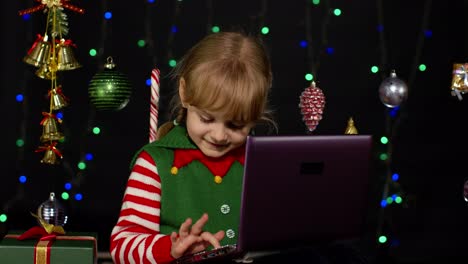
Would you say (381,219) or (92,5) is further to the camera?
(381,219)

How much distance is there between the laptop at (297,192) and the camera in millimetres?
1291

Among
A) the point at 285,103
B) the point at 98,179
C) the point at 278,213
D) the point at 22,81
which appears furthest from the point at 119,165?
the point at 278,213

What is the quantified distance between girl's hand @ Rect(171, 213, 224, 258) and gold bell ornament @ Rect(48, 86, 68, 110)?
1443 millimetres

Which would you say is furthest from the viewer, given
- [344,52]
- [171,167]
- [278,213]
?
[344,52]

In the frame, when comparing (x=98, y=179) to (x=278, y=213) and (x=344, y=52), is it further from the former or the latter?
(x=278, y=213)

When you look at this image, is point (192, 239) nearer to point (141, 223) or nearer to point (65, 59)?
point (141, 223)

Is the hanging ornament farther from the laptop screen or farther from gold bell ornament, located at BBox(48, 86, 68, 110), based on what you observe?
the laptop screen

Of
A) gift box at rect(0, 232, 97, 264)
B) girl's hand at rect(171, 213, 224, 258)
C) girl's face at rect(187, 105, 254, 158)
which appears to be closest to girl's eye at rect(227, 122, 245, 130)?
girl's face at rect(187, 105, 254, 158)

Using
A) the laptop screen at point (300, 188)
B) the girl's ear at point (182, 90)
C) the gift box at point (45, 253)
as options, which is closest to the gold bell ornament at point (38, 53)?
the gift box at point (45, 253)

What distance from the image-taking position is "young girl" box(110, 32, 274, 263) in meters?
1.65

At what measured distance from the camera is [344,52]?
318cm

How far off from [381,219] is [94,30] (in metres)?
1.46

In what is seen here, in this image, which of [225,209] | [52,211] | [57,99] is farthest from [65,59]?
[225,209]

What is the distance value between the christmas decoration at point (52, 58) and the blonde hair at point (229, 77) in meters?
0.95
